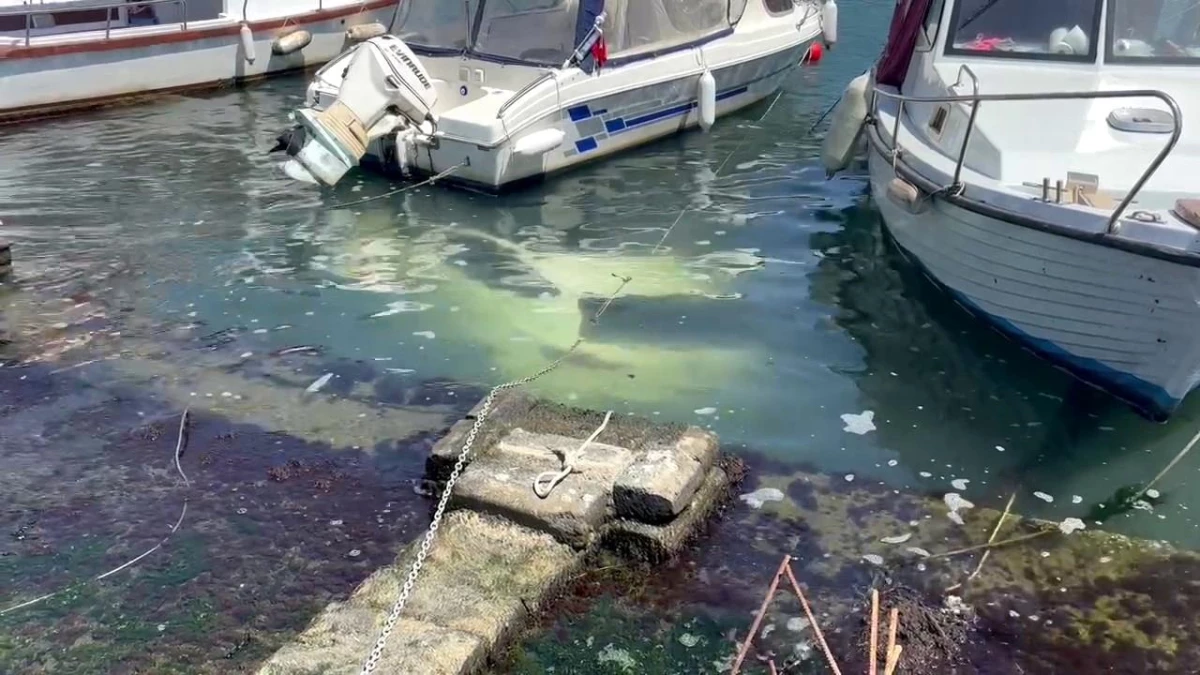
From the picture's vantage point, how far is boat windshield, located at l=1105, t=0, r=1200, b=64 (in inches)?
301

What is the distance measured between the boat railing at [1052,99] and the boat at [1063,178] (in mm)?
16

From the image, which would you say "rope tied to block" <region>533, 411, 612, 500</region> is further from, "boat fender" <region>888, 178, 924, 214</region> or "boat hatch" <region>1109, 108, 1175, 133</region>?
"boat hatch" <region>1109, 108, 1175, 133</region>

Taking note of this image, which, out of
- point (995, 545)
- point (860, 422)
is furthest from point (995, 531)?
point (860, 422)

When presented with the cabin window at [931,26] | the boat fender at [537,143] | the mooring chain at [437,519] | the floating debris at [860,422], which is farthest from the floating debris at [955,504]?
the boat fender at [537,143]

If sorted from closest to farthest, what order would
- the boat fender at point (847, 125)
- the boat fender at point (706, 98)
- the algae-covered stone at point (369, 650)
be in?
1. the algae-covered stone at point (369, 650)
2. the boat fender at point (847, 125)
3. the boat fender at point (706, 98)

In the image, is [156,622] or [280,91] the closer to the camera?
[156,622]

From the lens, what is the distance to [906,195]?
7375 millimetres

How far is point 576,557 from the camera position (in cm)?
501

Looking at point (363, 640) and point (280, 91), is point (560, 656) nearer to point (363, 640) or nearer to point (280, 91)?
point (363, 640)

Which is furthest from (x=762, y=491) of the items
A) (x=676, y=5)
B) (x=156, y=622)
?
(x=676, y=5)

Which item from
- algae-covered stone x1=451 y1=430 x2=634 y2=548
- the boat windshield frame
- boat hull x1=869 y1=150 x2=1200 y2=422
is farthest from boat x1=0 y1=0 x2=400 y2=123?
algae-covered stone x1=451 y1=430 x2=634 y2=548

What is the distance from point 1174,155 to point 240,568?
573cm

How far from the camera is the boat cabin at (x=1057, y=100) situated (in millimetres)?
6605

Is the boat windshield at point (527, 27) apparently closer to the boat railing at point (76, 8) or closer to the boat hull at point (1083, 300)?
the boat railing at point (76, 8)
